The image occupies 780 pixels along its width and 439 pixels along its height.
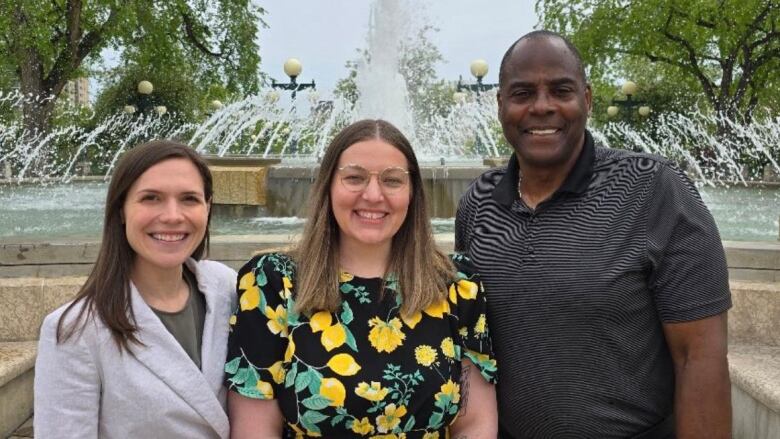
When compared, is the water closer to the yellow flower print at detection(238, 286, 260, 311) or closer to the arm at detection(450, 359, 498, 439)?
the yellow flower print at detection(238, 286, 260, 311)

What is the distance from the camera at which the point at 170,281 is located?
2230mm

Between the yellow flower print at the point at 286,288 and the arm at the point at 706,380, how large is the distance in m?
1.09

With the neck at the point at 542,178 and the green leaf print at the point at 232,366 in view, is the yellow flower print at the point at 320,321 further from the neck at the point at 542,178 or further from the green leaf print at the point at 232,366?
the neck at the point at 542,178

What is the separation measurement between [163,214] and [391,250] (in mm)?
698

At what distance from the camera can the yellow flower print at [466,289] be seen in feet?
7.33

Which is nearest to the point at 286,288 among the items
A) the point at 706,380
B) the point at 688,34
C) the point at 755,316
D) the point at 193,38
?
the point at 706,380

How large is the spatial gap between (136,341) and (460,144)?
27.9 m

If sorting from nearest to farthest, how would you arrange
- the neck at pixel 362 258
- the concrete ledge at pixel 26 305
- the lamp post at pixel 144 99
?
1. the neck at pixel 362 258
2. the concrete ledge at pixel 26 305
3. the lamp post at pixel 144 99

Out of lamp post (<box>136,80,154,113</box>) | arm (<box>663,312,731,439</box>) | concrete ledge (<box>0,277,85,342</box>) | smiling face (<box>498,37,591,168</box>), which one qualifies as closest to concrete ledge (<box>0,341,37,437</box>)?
concrete ledge (<box>0,277,85,342</box>)

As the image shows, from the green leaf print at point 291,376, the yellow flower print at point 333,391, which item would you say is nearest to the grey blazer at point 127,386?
the green leaf print at point 291,376

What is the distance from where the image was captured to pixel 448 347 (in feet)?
7.25

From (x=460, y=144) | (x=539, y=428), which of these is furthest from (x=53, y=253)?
(x=460, y=144)

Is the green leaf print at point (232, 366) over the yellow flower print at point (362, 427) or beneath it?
over

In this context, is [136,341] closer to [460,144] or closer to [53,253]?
[53,253]
